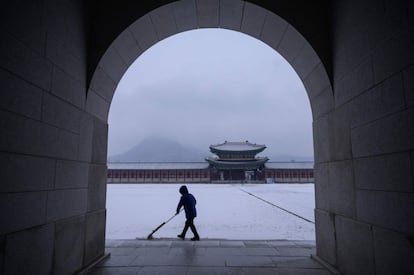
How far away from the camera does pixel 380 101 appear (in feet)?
9.44

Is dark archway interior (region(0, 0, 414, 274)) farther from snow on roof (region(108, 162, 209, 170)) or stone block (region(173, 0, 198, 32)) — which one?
snow on roof (region(108, 162, 209, 170))

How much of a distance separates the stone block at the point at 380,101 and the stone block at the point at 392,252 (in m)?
1.21

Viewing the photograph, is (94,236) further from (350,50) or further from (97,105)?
(350,50)

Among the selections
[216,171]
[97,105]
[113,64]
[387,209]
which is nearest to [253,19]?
[113,64]

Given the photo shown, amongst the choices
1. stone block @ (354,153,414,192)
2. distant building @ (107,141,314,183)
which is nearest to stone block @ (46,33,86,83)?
stone block @ (354,153,414,192)

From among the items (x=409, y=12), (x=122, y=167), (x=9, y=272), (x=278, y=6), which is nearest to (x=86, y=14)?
(x=278, y=6)

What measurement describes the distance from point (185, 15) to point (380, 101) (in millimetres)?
3303

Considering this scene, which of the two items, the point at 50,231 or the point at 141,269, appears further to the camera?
the point at 141,269

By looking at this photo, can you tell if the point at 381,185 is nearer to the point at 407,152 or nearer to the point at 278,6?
the point at 407,152

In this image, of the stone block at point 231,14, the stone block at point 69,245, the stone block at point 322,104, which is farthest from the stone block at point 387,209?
the stone block at point 69,245

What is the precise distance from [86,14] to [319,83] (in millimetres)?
3806

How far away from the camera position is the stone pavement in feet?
13.1

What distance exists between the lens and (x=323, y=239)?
4227mm

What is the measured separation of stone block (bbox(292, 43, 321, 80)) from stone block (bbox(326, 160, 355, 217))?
1.60 m
